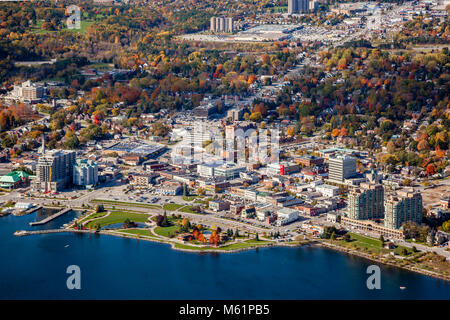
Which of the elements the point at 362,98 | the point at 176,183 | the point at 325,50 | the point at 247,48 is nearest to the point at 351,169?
the point at 176,183

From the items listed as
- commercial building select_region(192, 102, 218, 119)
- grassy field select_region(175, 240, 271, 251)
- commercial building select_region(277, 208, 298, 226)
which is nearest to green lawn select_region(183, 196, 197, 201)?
commercial building select_region(277, 208, 298, 226)

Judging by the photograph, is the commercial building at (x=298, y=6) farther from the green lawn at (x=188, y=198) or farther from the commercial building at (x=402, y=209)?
the commercial building at (x=402, y=209)

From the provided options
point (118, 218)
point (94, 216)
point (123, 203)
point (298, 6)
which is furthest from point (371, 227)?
point (298, 6)

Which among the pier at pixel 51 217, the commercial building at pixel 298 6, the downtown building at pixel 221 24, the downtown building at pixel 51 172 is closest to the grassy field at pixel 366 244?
the pier at pixel 51 217

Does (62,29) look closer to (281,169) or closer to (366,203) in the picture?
(281,169)

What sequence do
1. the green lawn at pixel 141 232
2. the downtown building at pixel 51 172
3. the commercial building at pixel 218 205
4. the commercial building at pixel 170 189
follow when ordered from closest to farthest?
1. the green lawn at pixel 141 232
2. the commercial building at pixel 218 205
3. the commercial building at pixel 170 189
4. the downtown building at pixel 51 172

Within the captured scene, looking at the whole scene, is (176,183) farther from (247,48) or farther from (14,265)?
(247,48)
